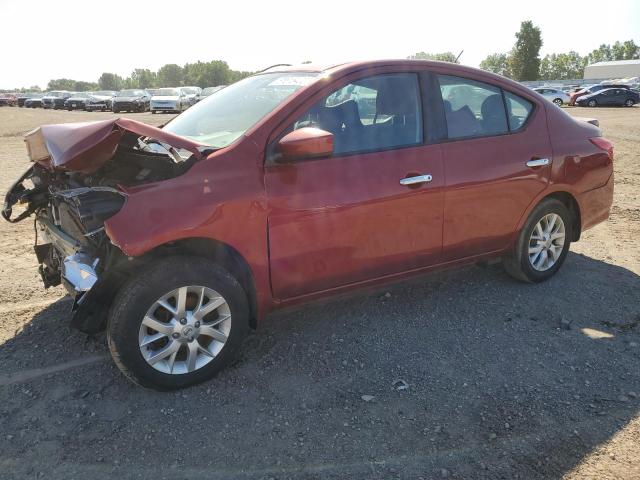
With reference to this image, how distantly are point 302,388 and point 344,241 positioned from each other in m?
0.93

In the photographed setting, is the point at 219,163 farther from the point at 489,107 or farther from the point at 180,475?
the point at 489,107

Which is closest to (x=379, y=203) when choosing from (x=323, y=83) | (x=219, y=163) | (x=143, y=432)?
(x=323, y=83)

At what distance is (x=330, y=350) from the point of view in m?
3.49

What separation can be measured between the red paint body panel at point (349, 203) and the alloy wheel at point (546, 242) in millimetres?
274

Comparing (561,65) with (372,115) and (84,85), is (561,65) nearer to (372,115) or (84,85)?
(84,85)

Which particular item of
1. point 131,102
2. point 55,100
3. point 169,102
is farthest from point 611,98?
point 55,100

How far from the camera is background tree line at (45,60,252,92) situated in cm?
13275

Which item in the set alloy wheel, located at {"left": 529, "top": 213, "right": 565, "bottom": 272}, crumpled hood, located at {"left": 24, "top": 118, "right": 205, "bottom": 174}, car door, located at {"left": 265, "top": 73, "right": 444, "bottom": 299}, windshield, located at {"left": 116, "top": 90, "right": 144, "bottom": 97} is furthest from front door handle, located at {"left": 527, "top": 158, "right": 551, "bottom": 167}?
windshield, located at {"left": 116, "top": 90, "right": 144, "bottom": 97}

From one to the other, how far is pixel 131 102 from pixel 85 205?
112 feet

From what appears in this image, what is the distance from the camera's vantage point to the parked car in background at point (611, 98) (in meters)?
35.3

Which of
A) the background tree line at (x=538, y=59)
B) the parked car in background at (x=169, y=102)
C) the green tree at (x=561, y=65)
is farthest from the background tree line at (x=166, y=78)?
the parked car in background at (x=169, y=102)

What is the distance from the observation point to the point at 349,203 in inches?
128

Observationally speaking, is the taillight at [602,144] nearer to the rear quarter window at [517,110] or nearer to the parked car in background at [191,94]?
the rear quarter window at [517,110]

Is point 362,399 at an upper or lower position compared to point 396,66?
lower
